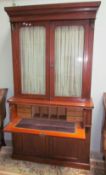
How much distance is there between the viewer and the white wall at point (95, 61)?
7.14 ft

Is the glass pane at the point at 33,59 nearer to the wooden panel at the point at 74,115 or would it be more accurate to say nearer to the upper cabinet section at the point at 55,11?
the upper cabinet section at the point at 55,11

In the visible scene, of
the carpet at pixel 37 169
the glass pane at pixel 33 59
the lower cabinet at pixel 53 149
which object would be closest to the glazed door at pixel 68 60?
the glass pane at pixel 33 59

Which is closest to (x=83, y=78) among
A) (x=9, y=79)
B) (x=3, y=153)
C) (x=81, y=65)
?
(x=81, y=65)

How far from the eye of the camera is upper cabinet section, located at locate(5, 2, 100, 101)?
1874 mm

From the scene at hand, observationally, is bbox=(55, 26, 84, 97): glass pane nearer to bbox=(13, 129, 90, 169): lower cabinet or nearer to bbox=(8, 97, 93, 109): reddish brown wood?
bbox=(8, 97, 93, 109): reddish brown wood

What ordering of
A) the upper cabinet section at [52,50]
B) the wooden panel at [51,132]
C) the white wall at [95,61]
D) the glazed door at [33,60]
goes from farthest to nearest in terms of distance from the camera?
1. the white wall at [95,61]
2. the glazed door at [33,60]
3. the upper cabinet section at [52,50]
4. the wooden panel at [51,132]

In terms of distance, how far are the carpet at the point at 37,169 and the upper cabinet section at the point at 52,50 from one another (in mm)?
908

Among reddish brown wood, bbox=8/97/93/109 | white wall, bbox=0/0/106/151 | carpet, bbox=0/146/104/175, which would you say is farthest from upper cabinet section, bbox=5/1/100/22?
carpet, bbox=0/146/104/175

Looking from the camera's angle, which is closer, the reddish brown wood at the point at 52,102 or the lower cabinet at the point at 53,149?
the reddish brown wood at the point at 52,102

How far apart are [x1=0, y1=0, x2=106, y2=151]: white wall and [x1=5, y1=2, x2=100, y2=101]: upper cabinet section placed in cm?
35

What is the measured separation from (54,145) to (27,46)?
1.32m

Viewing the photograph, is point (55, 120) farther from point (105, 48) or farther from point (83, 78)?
point (105, 48)

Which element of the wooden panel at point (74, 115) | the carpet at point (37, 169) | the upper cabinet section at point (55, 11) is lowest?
the carpet at point (37, 169)

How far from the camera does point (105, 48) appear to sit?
2.19 metres
